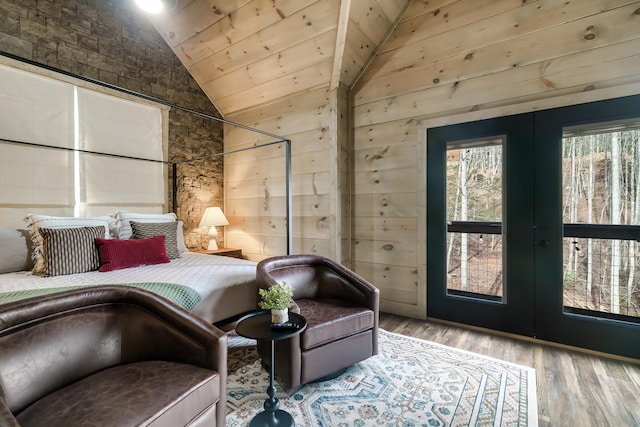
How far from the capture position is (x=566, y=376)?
201 cm

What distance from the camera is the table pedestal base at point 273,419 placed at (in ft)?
5.00

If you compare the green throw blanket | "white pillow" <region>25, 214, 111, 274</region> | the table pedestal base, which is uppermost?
"white pillow" <region>25, 214, 111, 274</region>

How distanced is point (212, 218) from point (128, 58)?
6.78 feet

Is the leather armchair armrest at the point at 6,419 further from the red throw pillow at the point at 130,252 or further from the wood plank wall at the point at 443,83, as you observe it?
the wood plank wall at the point at 443,83

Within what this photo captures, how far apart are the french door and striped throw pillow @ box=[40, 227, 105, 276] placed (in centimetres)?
302

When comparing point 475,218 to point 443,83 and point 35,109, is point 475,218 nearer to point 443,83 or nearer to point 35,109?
point 443,83

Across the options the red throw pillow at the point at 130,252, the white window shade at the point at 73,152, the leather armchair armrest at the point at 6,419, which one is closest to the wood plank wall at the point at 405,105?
the white window shade at the point at 73,152

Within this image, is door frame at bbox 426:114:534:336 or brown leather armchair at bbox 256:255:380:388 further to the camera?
door frame at bbox 426:114:534:336

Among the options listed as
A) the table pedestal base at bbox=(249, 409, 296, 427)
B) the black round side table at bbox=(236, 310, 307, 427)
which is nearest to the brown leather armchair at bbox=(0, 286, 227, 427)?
the black round side table at bbox=(236, 310, 307, 427)

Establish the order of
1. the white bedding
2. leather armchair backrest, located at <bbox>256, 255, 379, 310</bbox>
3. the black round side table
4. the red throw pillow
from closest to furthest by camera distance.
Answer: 1. the black round side table
2. the white bedding
3. leather armchair backrest, located at <bbox>256, 255, 379, 310</bbox>
4. the red throw pillow

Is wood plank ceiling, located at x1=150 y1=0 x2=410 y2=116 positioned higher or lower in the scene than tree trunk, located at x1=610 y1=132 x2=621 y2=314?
higher

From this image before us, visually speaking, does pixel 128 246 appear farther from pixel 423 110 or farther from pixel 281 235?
pixel 423 110

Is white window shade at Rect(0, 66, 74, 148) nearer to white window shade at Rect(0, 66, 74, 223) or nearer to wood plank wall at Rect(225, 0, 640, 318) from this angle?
white window shade at Rect(0, 66, 74, 223)

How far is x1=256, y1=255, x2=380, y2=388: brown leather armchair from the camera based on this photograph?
5.71 feet
